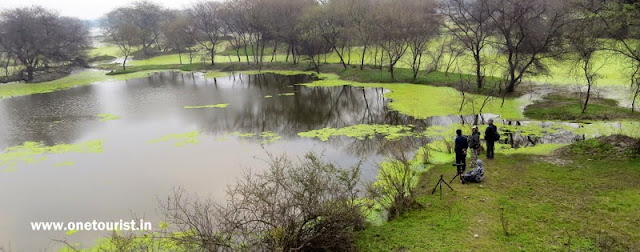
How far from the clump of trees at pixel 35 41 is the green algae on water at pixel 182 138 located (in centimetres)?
4409

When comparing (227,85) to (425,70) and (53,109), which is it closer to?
(53,109)

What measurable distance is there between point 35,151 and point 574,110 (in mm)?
32470

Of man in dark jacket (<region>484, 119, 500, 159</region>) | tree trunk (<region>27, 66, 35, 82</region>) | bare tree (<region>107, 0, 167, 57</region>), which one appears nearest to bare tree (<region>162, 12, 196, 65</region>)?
bare tree (<region>107, 0, 167, 57</region>)

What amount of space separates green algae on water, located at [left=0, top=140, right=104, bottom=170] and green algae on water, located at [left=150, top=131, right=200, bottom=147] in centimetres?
336

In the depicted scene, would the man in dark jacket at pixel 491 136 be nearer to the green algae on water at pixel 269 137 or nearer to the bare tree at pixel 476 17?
the green algae on water at pixel 269 137

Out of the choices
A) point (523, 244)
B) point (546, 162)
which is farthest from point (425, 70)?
point (523, 244)

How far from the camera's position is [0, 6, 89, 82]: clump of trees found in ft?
177

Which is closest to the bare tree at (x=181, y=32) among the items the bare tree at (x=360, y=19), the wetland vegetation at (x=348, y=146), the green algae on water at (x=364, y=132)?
the wetland vegetation at (x=348, y=146)

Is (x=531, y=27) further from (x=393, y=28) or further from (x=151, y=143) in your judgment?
(x=151, y=143)

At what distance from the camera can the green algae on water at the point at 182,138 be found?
22.7 m

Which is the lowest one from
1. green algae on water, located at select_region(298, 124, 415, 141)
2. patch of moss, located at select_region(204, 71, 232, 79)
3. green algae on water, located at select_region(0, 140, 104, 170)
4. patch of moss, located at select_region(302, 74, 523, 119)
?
green algae on water, located at select_region(0, 140, 104, 170)

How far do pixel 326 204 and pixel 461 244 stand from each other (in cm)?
354

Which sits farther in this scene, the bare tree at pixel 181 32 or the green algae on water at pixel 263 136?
the bare tree at pixel 181 32

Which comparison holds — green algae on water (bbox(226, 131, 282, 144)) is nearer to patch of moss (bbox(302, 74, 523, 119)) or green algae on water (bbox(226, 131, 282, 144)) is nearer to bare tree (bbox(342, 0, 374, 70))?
patch of moss (bbox(302, 74, 523, 119))
